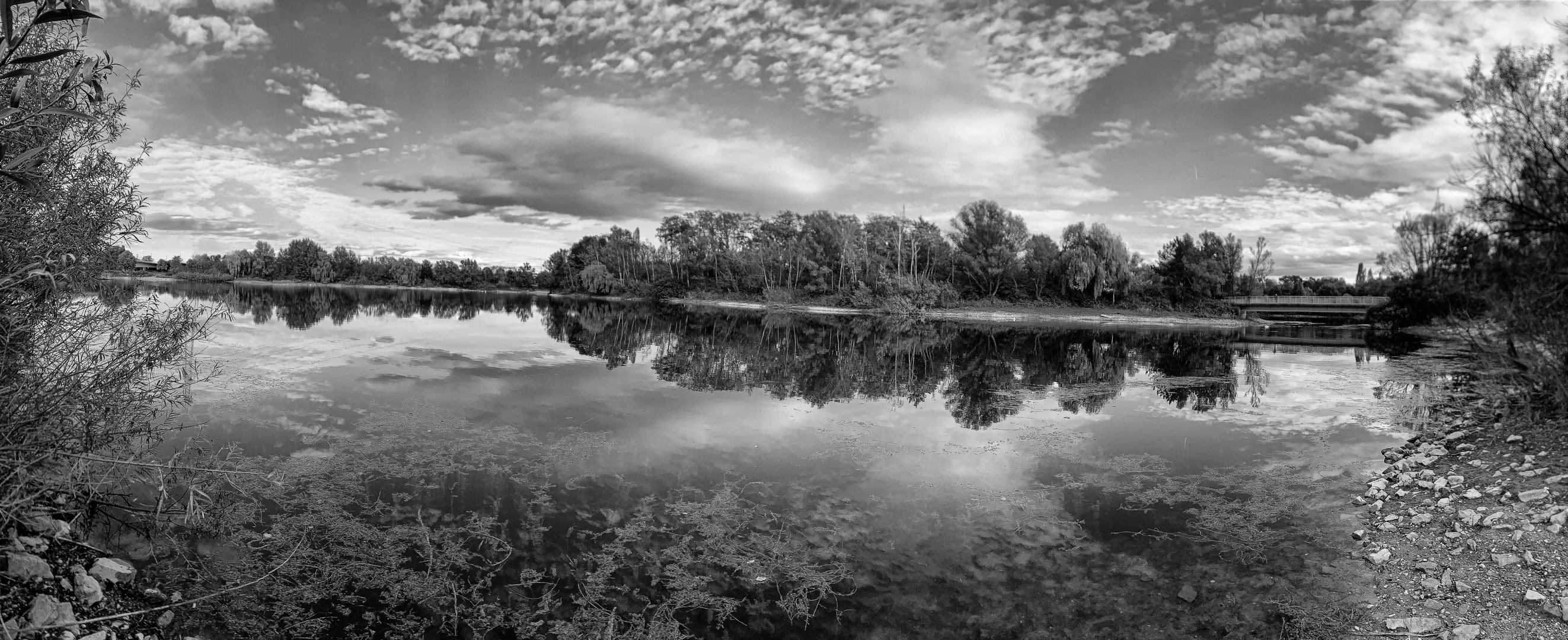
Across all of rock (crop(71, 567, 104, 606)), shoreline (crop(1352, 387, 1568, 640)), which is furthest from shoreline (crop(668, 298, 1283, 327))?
rock (crop(71, 567, 104, 606))

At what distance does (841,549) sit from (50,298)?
888cm

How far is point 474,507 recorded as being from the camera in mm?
8672

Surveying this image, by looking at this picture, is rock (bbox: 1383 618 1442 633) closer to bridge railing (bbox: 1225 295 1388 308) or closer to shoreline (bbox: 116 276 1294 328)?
shoreline (bbox: 116 276 1294 328)

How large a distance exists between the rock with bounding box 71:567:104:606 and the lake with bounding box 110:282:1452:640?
3.11 metres

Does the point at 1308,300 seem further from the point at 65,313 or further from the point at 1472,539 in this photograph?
the point at 65,313

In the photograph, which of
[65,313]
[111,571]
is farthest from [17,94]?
[65,313]

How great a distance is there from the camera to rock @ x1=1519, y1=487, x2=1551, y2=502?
758cm

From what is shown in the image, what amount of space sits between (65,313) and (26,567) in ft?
11.5

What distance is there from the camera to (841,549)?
7840 mm

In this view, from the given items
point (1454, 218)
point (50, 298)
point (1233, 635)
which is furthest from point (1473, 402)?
point (50, 298)

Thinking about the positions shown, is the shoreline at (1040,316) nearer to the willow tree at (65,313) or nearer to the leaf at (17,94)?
the willow tree at (65,313)

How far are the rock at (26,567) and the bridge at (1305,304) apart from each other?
91.5 m

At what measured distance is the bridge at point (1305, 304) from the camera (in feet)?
245

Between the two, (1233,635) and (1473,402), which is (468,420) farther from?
(1473,402)
